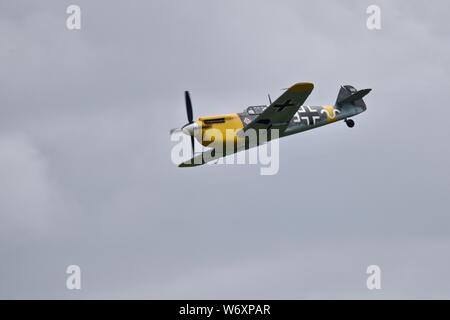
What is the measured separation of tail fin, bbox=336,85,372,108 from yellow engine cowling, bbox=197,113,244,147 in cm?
538

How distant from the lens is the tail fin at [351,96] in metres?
43.8

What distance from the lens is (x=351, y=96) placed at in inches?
1732

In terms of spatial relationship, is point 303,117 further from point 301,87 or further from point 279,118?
point 301,87

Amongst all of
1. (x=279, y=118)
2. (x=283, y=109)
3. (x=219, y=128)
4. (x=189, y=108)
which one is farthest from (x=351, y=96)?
(x=189, y=108)

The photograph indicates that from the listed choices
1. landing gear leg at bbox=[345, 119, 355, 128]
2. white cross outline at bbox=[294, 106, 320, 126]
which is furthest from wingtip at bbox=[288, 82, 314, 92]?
landing gear leg at bbox=[345, 119, 355, 128]

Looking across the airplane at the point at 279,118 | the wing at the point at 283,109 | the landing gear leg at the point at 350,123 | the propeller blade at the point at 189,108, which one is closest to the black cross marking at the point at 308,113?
the airplane at the point at 279,118

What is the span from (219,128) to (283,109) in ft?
9.62

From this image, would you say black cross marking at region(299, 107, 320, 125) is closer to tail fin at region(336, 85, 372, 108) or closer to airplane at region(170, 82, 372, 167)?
airplane at region(170, 82, 372, 167)

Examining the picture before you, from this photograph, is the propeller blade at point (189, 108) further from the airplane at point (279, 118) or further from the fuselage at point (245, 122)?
the fuselage at point (245, 122)

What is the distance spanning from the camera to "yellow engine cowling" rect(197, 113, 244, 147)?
41062 mm
